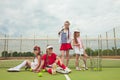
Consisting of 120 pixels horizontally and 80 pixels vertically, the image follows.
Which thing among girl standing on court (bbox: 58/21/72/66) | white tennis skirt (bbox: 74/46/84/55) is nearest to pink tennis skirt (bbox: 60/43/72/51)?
girl standing on court (bbox: 58/21/72/66)

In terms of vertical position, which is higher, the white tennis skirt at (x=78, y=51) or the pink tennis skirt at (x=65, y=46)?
the pink tennis skirt at (x=65, y=46)

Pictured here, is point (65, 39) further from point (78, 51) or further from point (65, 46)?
point (78, 51)

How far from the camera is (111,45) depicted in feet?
90.7

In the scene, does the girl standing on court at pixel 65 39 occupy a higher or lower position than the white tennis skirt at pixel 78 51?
higher

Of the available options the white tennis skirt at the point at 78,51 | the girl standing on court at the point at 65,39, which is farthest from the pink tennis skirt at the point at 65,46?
the white tennis skirt at the point at 78,51

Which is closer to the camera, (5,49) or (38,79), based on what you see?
(38,79)

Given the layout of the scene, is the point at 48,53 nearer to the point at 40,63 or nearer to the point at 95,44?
the point at 40,63

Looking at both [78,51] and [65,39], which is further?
[65,39]

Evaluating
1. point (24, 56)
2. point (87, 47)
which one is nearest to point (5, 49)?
point (24, 56)

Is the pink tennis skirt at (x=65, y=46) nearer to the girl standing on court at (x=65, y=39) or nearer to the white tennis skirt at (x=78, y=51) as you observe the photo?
the girl standing on court at (x=65, y=39)

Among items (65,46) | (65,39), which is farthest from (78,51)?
(65,39)

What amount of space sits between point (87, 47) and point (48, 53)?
47.4 feet

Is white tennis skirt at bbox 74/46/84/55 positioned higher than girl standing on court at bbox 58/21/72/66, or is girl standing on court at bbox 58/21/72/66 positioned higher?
girl standing on court at bbox 58/21/72/66

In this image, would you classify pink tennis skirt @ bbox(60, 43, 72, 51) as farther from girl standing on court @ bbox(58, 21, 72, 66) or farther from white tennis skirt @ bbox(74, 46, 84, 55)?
white tennis skirt @ bbox(74, 46, 84, 55)
